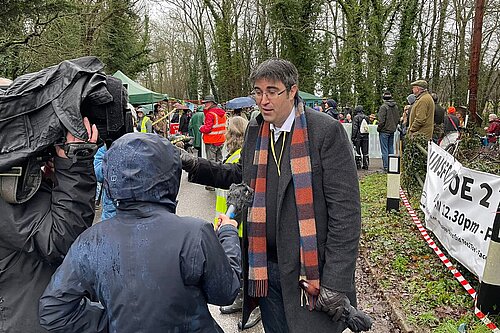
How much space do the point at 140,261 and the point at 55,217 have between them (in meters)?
0.45

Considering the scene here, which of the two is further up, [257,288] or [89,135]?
[89,135]

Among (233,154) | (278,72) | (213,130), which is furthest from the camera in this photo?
(213,130)

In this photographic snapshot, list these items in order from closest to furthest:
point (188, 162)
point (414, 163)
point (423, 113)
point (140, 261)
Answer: point (140, 261) → point (188, 162) → point (414, 163) → point (423, 113)

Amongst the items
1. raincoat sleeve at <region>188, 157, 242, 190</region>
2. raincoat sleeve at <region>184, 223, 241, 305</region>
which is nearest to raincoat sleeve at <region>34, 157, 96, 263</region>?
raincoat sleeve at <region>184, 223, 241, 305</region>

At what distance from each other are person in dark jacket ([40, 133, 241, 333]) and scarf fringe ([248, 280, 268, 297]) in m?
0.74

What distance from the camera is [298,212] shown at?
7.55 feet

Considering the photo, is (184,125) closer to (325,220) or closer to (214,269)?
(325,220)

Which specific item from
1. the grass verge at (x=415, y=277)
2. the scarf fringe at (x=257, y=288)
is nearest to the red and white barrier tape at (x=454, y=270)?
the grass verge at (x=415, y=277)

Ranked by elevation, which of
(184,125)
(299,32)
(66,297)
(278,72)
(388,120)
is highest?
(299,32)

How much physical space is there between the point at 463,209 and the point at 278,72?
3.45 meters

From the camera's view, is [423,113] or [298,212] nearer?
[298,212]

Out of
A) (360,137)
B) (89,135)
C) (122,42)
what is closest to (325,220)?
(89,135)

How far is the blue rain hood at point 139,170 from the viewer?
169cm

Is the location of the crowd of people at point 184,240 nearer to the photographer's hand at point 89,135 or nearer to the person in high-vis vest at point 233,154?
the photographer's hand at point 89,135
